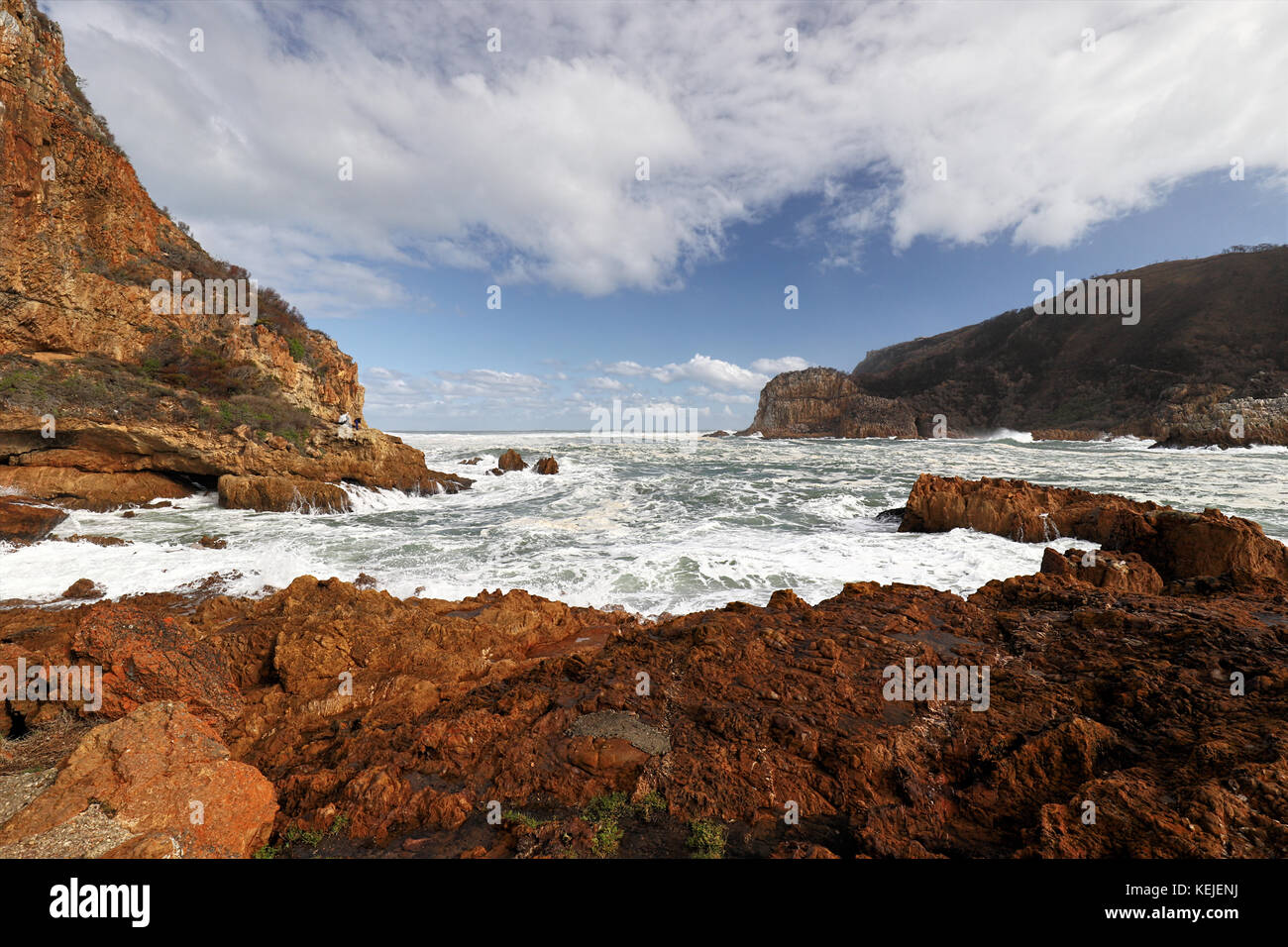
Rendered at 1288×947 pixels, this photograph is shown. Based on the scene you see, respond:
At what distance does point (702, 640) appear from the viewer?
178 inches

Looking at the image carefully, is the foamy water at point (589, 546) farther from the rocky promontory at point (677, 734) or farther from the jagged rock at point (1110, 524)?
the rocky promontory at point (677, 734)

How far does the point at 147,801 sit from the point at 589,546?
8534mm

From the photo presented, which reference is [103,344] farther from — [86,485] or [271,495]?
[271,495]

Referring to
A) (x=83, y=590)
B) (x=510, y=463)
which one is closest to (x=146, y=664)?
(x=83, y=590)

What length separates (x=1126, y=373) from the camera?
6819 centimetres

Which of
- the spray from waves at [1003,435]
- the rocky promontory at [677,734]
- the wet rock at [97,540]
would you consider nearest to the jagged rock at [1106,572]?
the rocky promontory at [677,734]

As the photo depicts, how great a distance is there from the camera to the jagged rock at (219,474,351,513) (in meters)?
13.9

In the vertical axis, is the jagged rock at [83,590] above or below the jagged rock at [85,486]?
below

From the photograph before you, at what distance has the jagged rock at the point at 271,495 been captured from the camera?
13.9 m

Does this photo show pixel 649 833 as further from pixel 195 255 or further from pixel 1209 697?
pixel 195 255

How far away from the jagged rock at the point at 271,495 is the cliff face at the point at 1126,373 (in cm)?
5929

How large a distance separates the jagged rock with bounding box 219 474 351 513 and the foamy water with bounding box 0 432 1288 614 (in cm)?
47
